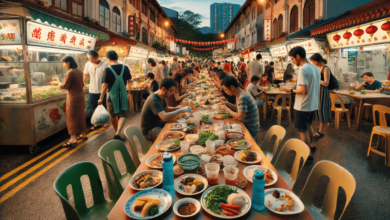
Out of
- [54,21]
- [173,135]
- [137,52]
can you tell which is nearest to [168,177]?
[173,135]

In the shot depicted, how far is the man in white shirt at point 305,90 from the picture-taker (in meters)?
4.09

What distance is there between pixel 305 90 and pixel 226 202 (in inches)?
135

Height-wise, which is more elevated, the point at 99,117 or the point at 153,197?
the point at 99,117

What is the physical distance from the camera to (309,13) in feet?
41.8

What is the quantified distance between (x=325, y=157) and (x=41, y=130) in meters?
6.81

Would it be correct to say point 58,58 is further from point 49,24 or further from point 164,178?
point 164,178

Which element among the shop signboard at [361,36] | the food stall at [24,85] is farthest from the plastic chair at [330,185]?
the shop signboard at [361,36]

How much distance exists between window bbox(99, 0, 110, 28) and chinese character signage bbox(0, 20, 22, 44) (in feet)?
26.9

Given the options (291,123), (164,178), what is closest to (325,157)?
(291,123)

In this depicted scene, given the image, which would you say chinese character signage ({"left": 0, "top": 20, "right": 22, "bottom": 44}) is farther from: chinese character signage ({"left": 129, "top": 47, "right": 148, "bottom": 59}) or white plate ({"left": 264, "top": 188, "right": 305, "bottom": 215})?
chinese character signage ({"left": 129, "top": 47, "right": 148, "bottom": 59})

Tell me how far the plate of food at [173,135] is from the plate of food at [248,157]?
1.02 m

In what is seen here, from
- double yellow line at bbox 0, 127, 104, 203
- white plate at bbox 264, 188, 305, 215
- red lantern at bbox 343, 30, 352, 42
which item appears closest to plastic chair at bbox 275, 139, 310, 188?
white plate at bbox 264, 188, 305, 215

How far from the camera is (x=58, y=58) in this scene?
22.2 feet

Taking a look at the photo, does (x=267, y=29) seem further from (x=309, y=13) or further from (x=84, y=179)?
(x=84, y=179)
